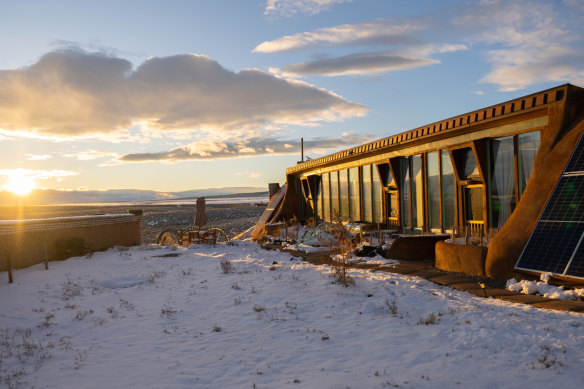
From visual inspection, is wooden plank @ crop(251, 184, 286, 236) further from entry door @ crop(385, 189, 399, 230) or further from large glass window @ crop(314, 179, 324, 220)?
entry door @ crop(385, 189, 399, 230)

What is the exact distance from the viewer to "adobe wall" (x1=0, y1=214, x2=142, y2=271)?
40.4 ft

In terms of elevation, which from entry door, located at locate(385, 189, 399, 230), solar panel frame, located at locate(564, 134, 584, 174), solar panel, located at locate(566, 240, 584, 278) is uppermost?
solar panel frame, located at locate(564, 134, 584, 174)

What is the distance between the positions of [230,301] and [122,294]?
303 centimetres

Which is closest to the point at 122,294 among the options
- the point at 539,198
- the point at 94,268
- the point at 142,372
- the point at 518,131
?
the point at 94,268

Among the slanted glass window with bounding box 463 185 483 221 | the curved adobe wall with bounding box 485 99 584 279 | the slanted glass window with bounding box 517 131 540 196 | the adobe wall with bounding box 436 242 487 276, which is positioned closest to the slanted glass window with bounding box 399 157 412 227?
the slanted glass window with bounding box 463 185 483 221

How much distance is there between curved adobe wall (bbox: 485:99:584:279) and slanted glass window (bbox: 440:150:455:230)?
418 cm

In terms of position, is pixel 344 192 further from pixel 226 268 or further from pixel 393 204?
pixel 226 268

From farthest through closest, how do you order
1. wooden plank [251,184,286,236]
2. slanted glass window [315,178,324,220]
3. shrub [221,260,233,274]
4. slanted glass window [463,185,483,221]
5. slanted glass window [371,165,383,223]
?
wooden plank [251,184,286,236] → slanted glass window [315,178,324,220] → slanted glass window [371,165,383,223] → slanted glass window [463,185,483,221] → shrub [221,260,233,274]

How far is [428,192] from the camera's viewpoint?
1466 centimetres

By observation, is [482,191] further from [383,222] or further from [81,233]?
[81,233]

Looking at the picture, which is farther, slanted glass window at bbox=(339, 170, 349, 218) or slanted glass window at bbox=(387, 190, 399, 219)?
slanted glass window at bbox=(339, 170, 349, 218)

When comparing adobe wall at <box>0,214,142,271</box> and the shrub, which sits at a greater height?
adobe wall at <box>0,214,142,271</box>

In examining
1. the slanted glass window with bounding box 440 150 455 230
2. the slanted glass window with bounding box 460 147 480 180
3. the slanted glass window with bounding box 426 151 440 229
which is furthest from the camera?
the slanted glass window with bounding box 426 151 440 229

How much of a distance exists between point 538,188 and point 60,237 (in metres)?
15.0
